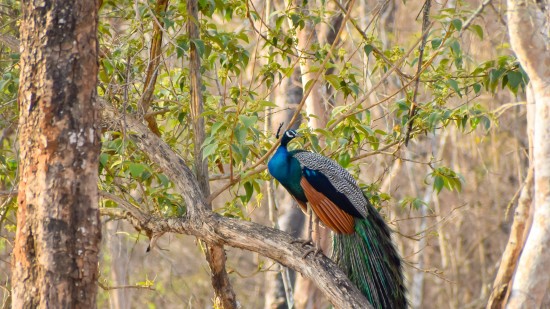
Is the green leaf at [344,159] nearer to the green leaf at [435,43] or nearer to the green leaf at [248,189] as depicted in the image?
the green leaf at [248,189]

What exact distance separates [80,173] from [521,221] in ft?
15.3

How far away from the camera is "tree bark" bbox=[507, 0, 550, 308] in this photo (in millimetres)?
6141

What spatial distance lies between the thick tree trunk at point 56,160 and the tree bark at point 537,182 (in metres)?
3.81

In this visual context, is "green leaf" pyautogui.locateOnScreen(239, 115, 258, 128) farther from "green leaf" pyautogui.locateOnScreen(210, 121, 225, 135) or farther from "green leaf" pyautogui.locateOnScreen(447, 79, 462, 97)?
"green leaf" pyautogui.locateOnScreen(447, 79, 462, 97)

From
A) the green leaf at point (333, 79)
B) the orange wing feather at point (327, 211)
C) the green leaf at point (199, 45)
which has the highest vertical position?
the green leaf at point (199, 45)

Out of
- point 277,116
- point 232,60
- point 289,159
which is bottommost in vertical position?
point 289,159

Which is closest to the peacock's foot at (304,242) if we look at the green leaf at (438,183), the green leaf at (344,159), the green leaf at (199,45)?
the green leaf at (344,159)

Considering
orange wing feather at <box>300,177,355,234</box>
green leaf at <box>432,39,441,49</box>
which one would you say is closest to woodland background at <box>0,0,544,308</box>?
green leaf at <box>432,39,441,49</box>

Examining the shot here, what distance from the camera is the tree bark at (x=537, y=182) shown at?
20.1 ft

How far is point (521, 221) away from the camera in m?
6.97

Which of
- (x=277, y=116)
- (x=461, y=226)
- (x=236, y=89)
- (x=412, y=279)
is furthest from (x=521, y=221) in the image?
(x=461, y=226)

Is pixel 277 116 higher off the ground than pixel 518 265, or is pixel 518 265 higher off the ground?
pixel 277 116

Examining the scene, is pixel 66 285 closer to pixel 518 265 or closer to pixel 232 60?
pixel 232 60

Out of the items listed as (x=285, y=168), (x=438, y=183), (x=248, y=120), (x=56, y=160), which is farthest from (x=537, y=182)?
(x=56, y=160)
